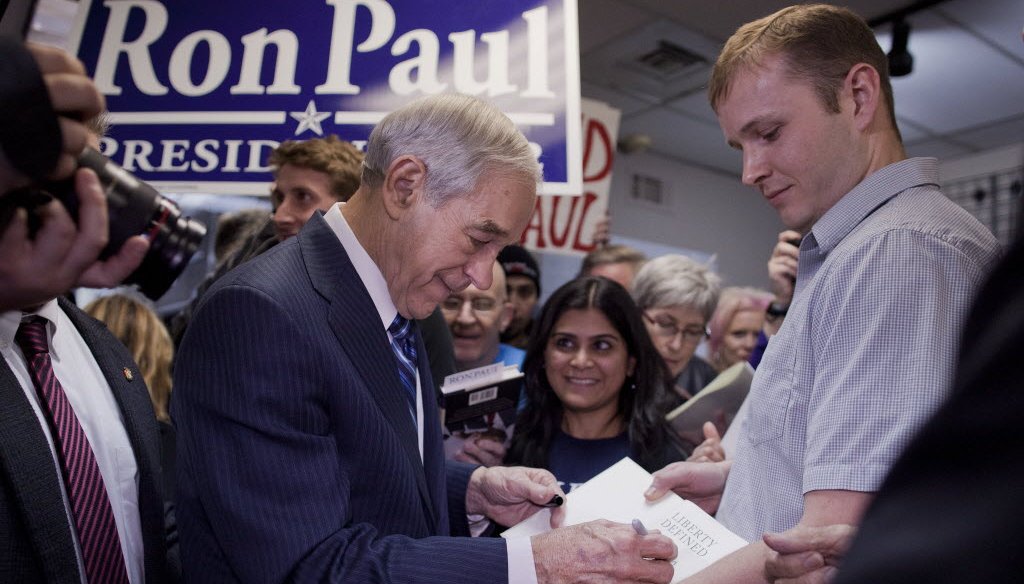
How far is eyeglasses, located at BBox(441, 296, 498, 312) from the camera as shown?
2672mm

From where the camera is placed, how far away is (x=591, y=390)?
7.09 ft

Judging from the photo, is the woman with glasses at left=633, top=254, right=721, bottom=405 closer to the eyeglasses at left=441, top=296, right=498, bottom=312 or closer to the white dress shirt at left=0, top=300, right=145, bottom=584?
the eyeglasses at left=441, top=296, right=498, bottom=312

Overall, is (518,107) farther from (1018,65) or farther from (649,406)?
(1018,65)

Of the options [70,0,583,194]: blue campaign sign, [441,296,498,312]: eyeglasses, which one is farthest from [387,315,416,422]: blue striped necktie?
[441,296,498,312]: eyeglasses

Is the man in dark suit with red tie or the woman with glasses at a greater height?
the woman with glasses

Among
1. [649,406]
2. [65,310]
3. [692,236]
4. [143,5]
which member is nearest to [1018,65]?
[692,236]

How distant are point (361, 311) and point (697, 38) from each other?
11.5 ft

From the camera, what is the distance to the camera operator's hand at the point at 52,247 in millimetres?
673

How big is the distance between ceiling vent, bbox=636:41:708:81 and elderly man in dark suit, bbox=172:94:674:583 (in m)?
3.33

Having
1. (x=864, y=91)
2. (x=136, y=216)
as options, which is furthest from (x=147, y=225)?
(x=864, y=91)

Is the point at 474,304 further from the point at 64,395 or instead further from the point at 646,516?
the point at 64,395

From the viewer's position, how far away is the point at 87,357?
4.33 feet

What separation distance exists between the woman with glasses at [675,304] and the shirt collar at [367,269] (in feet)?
5.74

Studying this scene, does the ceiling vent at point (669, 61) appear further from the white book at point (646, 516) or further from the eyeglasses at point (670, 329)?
the white book at point (646, 516)
